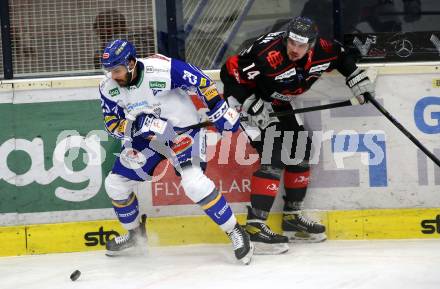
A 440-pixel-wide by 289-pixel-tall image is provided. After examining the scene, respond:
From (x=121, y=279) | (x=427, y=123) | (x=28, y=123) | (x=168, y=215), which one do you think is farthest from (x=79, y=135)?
(x=427, y=123)

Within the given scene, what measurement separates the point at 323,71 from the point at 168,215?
1301mm

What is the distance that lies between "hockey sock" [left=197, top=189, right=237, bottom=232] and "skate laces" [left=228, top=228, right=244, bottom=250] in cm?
3

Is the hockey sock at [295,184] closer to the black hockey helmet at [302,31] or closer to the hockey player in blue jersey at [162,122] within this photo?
the hockey player in blue jersey at [162,122]

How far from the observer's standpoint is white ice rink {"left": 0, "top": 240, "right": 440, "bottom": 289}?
411 centimetres

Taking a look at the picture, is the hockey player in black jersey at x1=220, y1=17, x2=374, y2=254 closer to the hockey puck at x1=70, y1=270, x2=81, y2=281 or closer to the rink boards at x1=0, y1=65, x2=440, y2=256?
the rink boards at x1=0, y1=65, x2=440, y2=256

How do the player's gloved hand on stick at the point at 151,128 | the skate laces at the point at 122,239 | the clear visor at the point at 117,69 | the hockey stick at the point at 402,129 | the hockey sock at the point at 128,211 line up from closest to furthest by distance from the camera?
the clear visor at the point at 117,69 < the player's gloved hand on stick at the point at 151,128 < the hockey stick at the point at 402,129 < the hockey sock at the point at 128,211 < the skate laces at the point at 122,239

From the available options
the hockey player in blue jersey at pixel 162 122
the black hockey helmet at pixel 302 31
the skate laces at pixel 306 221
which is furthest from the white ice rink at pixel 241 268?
the black hockey helmet at pixel 302 31

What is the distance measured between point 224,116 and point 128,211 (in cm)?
82

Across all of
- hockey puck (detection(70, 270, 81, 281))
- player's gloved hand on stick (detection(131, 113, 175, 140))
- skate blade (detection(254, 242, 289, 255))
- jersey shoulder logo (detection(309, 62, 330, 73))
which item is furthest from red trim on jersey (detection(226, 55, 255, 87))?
hockey puck (detection(70, 270, 81, 281))

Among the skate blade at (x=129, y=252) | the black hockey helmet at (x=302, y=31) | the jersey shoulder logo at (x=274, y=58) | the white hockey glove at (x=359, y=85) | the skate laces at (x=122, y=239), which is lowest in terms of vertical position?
the skate blade at (x=129, y=252)

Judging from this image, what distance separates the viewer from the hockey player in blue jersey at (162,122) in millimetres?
4566

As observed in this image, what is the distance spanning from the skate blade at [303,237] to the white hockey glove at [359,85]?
843 mm

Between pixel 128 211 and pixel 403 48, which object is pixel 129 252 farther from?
pixel 403 48

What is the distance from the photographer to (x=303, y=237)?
16.6ft
